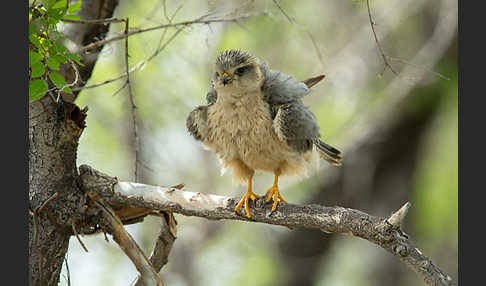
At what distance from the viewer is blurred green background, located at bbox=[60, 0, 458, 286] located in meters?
7.77

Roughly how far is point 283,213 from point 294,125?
2.35 ft

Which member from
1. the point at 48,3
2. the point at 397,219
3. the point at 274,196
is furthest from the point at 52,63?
the point at 397,219

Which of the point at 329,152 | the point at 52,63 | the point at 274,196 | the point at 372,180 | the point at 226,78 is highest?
the point at 372,180

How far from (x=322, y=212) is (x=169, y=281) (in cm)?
578

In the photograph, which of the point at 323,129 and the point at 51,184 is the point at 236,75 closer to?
the point at 51,184

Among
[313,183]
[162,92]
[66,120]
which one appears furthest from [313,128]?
[162,92]

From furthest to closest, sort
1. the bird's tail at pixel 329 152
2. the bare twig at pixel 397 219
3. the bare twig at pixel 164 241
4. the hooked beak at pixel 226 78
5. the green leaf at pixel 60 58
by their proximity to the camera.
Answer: the bird's tail at pixel 329 152 → the hooked beak at pixel 226 78 → the bare twig at pixel 164 241 → the green leaf at pixel 60 58 → the bare twig at pixel 397 219

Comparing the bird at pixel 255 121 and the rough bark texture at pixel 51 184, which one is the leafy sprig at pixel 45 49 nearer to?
the rough bark texture at pixel 51 184

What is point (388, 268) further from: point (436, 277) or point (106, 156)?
point (436, 277)

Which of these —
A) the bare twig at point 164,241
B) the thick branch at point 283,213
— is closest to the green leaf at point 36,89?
the thick branch at point 283,213

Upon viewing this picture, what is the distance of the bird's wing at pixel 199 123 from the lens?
4070 millimetres

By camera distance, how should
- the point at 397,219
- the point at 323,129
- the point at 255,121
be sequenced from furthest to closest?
the point at 323,129 → the point at 255,121 → the point at 397,219

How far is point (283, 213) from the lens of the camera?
329 cm

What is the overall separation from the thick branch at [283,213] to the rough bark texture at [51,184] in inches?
6.3
